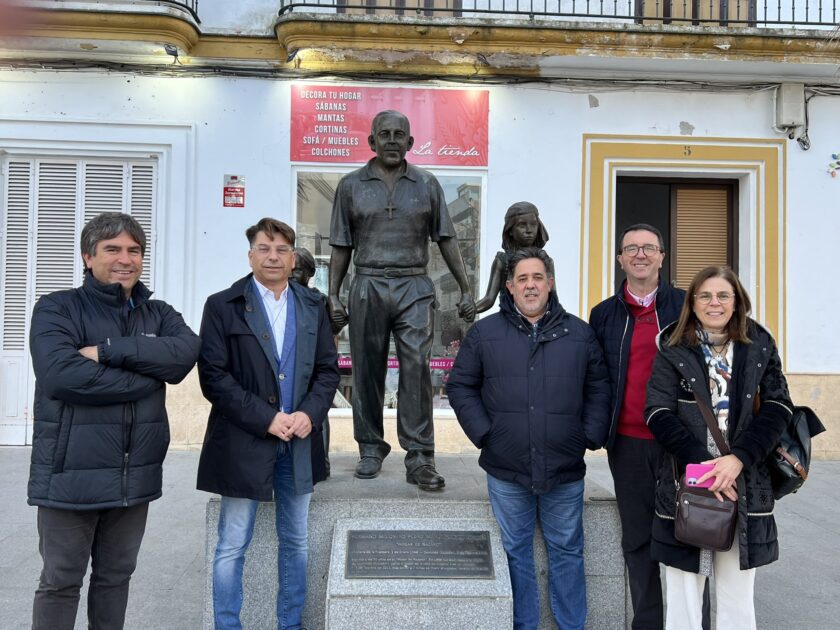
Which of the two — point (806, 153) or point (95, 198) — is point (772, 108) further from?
point (95, 198)

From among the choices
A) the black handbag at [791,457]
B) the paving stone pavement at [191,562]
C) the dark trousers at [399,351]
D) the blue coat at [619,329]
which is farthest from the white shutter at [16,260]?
the black handbag at [791,457]

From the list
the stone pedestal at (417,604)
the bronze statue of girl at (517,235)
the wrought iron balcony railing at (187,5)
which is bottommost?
the stone pedestal at (417,604)

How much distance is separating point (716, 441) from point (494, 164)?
18.7 feet

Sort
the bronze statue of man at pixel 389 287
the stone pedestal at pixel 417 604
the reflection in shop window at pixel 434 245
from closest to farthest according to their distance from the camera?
the stone pedestal at pixel 417 604 → the bronze statue of man at pixel 389 287 → the reflection in shop window at pixel 434 245

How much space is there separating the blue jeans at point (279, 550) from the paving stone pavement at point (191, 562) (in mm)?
582

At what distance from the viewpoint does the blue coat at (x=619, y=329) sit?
3.20 meters

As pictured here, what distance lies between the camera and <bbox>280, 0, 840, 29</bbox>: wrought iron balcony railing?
819cm

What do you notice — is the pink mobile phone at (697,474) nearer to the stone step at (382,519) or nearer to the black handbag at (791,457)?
the black handbag at (791,457)

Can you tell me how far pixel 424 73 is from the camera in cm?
802

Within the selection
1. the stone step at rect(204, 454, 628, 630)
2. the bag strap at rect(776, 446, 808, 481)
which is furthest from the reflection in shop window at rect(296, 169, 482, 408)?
the bag strap at rect(776, 446, 808, 481)

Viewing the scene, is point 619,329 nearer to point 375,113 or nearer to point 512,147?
point 512,147

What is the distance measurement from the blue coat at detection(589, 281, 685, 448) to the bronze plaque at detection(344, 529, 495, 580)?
0.75 metres

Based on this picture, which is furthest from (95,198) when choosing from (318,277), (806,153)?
(806,153)

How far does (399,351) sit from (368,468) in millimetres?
659
